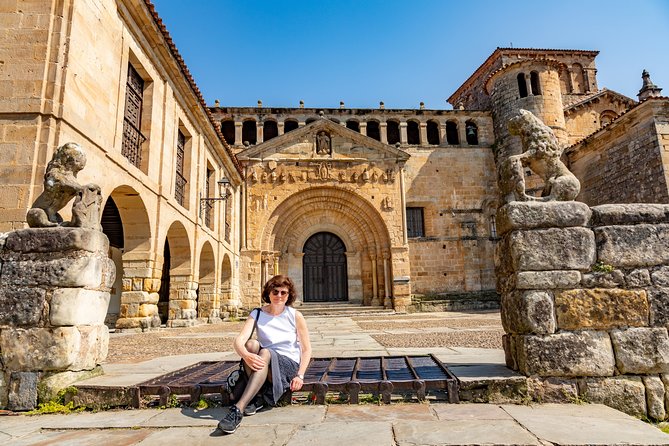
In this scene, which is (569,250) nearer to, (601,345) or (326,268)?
(601,345)

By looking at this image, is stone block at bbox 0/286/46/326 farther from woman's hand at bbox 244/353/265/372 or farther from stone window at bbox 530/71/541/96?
stone window at bbox 530/71/541/96

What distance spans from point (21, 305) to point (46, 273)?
1.05ft

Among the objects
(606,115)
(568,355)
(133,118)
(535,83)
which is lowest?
(568,355)

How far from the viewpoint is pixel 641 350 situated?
3.21 m

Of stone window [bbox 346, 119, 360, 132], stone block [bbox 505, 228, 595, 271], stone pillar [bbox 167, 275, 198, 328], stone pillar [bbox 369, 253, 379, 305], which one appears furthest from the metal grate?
stone window [bbox 346, 119, 360, 132]

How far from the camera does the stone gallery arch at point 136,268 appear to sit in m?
8.85

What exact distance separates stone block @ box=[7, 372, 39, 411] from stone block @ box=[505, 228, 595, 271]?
158 inches

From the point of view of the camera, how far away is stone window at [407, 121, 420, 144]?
2034cm

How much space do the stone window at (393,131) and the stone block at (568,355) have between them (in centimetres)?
1786

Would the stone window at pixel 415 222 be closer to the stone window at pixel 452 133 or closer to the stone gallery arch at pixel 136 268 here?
the stone window at pixel 452 133

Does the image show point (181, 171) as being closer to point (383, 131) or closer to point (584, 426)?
point (383, 131)

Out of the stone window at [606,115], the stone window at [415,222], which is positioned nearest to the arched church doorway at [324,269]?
the stone window at [415,222]

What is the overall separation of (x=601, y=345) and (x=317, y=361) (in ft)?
8.58

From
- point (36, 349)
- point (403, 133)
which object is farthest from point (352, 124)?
point (36, 349)
